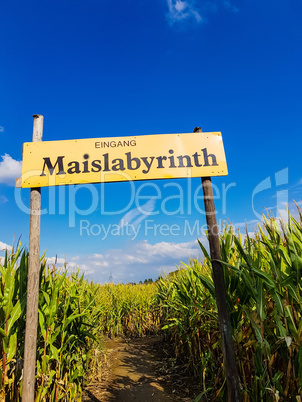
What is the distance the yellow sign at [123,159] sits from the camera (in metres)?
3.37

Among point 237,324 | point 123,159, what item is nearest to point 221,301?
point 237,324

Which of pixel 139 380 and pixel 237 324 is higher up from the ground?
pixel 237 324

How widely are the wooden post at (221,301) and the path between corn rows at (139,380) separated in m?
1.89

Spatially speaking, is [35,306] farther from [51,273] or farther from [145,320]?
[145,320]

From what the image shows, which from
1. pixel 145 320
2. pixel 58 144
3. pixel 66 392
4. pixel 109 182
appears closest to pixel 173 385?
pixel 66 392

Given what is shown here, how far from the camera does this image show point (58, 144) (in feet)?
11.7

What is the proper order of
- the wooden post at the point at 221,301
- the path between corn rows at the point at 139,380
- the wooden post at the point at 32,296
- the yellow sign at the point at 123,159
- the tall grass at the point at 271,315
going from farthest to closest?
1. the path between corn rows at the point at 139,380
2. the yellow sign at the point at 123,159
3. the wooden post at the point at 32,296
4. the wooden post at the point at 221,301
5. the tall grass at the point at 271,315

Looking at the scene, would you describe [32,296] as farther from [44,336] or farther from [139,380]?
[139,380]

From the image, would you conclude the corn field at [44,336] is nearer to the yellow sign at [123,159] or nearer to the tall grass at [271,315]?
the yellow sign at [123,159]

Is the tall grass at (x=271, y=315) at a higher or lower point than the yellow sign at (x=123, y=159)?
lower

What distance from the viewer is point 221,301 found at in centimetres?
295

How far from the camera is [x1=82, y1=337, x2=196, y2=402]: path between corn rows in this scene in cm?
441

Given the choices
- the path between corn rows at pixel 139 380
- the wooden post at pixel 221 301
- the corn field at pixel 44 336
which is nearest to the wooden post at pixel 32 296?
the corn field at pixel 44 336

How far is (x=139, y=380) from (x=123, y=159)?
4.41m
